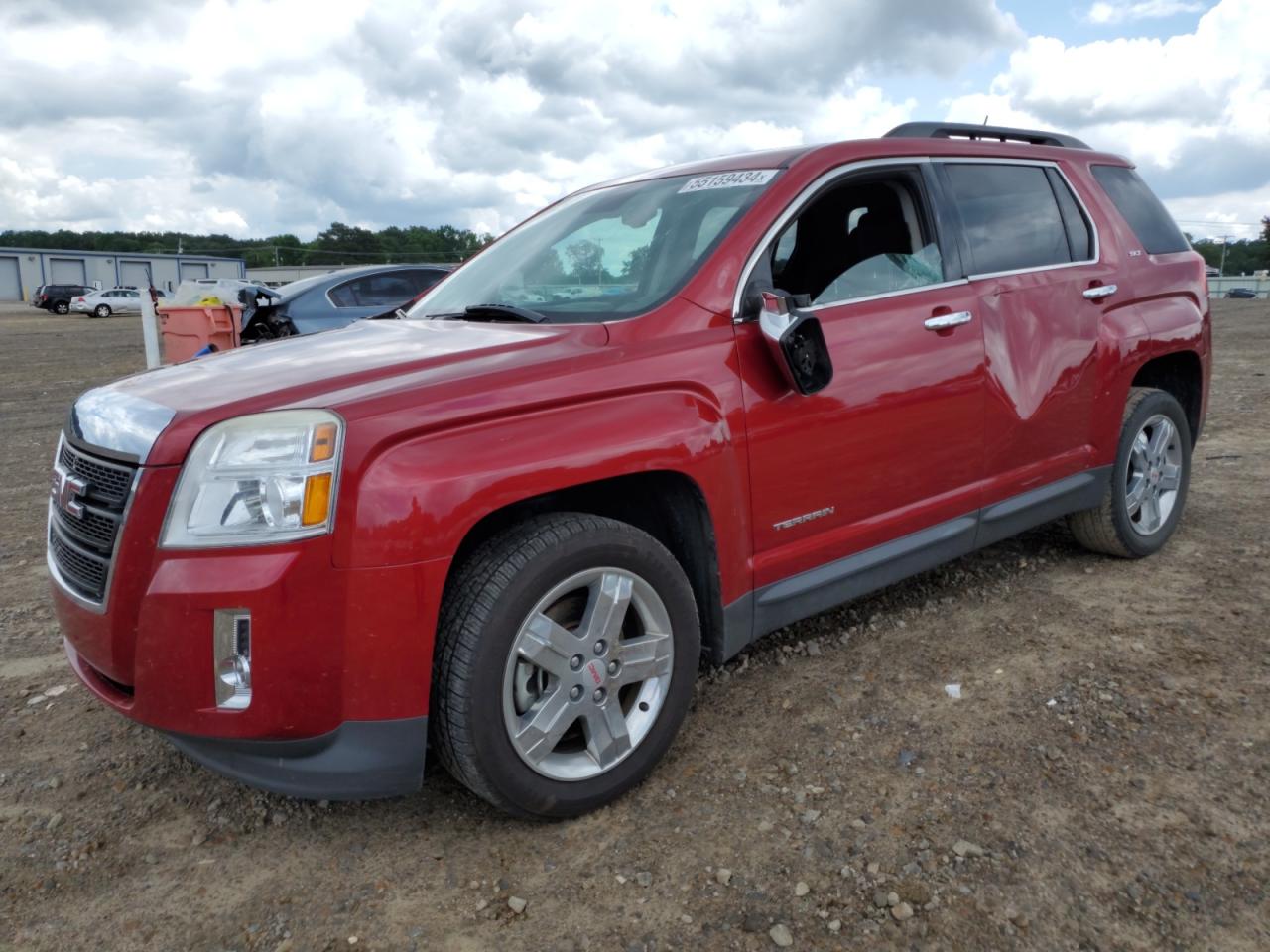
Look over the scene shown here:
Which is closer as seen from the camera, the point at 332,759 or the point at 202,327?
the point at 332,759

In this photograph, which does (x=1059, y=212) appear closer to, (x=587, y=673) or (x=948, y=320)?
(x=948, y=320)

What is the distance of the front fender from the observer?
2197 mm

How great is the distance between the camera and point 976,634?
12.1 feet

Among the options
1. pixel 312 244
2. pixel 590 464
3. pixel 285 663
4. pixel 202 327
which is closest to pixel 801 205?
pixel 590 464

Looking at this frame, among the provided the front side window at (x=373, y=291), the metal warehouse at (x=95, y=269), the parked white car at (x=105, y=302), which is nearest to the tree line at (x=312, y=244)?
the metal warehouse at (x=95, y=269)

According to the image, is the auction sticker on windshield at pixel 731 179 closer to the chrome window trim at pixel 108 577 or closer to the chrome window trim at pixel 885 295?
the chrome window trim at pixel 885 295

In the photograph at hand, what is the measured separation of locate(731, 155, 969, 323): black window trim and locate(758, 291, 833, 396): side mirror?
0.09 meters

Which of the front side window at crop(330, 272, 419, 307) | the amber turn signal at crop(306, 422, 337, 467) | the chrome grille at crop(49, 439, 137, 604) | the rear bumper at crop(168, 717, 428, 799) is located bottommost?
the rear bumper at crop(168, 717, 428, 799)

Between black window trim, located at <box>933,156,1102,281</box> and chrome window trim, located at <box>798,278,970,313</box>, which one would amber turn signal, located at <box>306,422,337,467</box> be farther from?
black window trim, located at <box>933,156,1102,281</box>

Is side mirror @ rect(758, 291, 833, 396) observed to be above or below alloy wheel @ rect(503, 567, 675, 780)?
above

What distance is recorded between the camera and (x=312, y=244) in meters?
114

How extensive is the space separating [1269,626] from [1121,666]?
754mm

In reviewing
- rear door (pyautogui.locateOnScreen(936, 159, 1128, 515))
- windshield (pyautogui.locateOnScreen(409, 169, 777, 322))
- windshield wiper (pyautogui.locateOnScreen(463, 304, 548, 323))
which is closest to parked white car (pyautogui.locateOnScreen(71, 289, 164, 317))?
windshield (pyautogui.locateOnScreen(409, 169, 777, 322))

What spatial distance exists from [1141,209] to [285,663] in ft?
13.6
